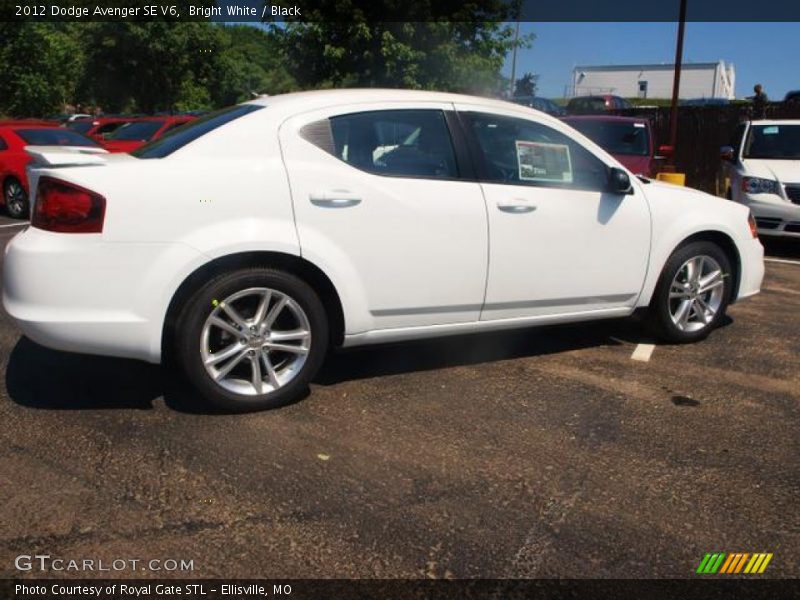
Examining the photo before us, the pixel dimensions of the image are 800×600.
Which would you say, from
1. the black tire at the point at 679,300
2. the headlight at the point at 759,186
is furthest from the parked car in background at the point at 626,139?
the black tire at the point at 679,300

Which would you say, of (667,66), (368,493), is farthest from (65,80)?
(667,66)

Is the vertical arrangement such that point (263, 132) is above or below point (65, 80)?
below

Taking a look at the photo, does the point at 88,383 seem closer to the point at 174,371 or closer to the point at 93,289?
the point at 174,371

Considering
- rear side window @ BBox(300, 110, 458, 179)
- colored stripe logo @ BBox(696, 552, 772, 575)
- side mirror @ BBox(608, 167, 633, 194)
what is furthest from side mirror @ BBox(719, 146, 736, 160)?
colored stripe logo @ BBox(696, 552, 772, 575)

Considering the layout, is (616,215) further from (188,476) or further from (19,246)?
(19,246)

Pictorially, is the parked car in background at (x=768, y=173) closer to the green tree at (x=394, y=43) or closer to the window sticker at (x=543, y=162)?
the window sticker at (x=543, y=162)

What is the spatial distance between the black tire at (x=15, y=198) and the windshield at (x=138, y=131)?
2161 mm

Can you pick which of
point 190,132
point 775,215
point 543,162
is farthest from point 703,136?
point 190,132

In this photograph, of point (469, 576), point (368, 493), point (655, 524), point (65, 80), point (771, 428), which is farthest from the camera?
point (65, 80)

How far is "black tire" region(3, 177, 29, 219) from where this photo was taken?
11.0 meters

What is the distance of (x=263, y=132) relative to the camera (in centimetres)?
360

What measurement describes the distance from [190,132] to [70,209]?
0.80 m

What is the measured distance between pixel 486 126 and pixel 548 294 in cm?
103

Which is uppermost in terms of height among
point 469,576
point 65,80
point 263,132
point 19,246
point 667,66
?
point 667,66
